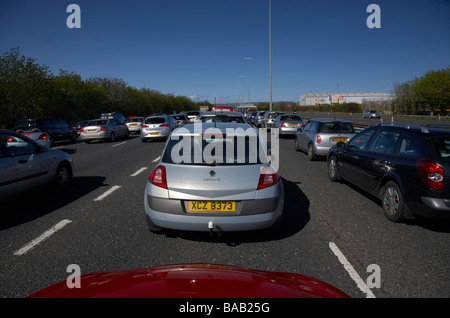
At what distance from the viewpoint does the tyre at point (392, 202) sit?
462cm

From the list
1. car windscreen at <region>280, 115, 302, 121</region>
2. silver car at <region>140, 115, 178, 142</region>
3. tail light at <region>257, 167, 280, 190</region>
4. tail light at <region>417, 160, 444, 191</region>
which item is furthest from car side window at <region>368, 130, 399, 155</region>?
silver car at <region>140, 115, 178, 142</region>

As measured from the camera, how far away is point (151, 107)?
216 feet

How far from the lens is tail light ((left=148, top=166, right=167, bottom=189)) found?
3.83 metres

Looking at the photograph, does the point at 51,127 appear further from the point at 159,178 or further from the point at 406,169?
the point at 406,169

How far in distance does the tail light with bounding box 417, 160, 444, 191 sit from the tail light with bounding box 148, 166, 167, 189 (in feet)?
11.5

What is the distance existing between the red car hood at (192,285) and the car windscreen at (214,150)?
6.39 feet

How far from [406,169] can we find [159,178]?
11.7ft

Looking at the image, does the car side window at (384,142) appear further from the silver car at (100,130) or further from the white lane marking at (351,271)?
the silver car at (100,130)

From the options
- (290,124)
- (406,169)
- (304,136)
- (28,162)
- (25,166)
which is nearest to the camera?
(406,169)

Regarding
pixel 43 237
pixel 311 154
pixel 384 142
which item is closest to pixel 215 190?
pixel 43 237

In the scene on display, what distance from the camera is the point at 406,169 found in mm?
4574
